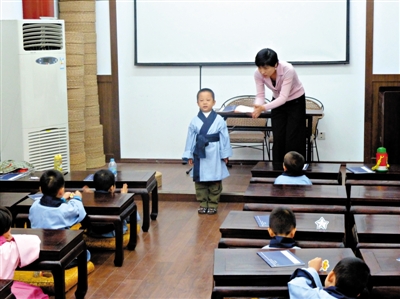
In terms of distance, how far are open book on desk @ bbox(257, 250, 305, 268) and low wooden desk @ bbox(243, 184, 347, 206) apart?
129 cm

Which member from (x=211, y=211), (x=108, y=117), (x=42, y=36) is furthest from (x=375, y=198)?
(x=108, y=117)

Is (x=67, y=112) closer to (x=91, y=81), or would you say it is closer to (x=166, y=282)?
(x=91, y=81)

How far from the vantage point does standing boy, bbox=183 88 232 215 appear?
600cm

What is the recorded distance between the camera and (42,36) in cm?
681

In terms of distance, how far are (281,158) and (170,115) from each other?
9.07 feet

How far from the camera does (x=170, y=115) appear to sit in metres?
8.44

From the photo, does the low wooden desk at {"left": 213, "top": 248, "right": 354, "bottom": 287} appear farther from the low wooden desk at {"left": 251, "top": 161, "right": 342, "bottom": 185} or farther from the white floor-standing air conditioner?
the white floor-standing air conditioner

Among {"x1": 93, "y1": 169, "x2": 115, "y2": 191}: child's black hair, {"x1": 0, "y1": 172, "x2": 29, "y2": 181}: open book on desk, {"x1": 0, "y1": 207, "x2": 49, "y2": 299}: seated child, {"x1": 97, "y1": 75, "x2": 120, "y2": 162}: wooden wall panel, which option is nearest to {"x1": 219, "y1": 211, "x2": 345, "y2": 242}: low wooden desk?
{"x1": 0, "y1": 207, "x2": 49, "y2": 299}: seated child

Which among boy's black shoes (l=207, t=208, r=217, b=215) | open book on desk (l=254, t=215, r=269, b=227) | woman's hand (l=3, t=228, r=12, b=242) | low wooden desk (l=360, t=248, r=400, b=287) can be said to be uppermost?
woman's hand (l=3, t=228, r=12, b=242)

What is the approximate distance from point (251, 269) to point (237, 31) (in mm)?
5522

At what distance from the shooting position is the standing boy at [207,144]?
19.7 feet

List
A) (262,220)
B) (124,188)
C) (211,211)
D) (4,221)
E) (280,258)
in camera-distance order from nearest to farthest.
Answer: (280,258), (4,221), (262,220), (124,188), (211,211)

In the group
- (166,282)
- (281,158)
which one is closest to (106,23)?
(281,158)

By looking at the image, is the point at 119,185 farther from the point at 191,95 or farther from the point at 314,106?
the point at 314,106
